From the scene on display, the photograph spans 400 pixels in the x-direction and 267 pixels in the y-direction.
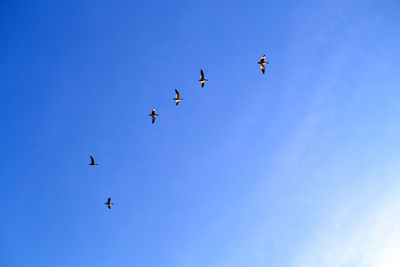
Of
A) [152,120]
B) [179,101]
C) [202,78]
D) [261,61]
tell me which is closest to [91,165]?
[152,120]

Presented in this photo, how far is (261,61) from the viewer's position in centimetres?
6212

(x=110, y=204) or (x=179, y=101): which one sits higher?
(x=179, y=101)

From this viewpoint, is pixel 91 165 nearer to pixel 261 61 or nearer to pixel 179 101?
pixel 179 101

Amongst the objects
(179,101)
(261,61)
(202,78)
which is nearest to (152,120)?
(179,101)

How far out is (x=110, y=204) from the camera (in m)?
69.2

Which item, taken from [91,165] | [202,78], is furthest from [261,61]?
[91,165]

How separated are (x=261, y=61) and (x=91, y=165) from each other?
143 feet

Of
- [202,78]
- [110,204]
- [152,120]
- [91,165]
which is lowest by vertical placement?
[110,204]

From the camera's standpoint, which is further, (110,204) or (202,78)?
(110,204)

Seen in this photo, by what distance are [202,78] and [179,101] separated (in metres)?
8.06

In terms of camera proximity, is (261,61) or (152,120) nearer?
(261,61)

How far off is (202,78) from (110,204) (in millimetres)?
35630

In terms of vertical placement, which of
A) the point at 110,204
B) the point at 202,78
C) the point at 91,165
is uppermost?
the point at 202,78

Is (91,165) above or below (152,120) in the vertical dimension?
below
